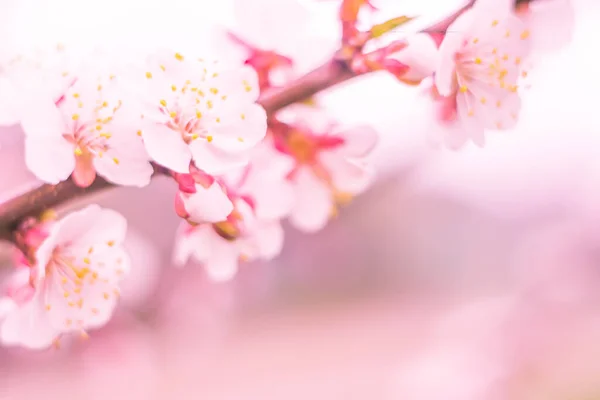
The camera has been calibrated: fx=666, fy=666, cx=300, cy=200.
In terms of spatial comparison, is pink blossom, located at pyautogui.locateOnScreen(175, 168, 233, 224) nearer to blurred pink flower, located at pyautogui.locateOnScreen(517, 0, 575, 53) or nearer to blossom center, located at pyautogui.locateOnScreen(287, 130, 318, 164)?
blossom center, located at pyautogui.locateOnScreen(287, 130, 318, 164)

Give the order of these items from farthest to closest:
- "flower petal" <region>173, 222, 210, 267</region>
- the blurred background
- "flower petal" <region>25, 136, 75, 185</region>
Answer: the blurred background → "flower petal" <region>173, 222, 210, 267</region> → "flower petal" <region>25, 136, 75, 185</region>

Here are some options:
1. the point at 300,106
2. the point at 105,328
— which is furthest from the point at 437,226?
the point at 300,106


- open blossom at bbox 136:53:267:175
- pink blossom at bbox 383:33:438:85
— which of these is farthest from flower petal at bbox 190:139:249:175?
pink blossom at bbox 383:33:438:85

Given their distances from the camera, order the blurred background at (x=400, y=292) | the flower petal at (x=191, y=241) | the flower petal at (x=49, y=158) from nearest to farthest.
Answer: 1. the flower petal at (x=49, y=158)
2. the flower petal at (x=191, y=241)
3. the blurred background at (x=400, y=292)

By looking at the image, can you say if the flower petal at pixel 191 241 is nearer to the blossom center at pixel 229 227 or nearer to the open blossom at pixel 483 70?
the blossom center at pixel 229 227

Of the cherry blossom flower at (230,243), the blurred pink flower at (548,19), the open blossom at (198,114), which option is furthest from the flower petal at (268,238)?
the blurred pink flower at (548,19)

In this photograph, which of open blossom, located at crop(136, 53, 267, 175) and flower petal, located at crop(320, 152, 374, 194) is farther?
flower petal, located at crop(320, 152, 374, 194)

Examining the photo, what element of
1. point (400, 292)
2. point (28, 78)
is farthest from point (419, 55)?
point (400, 292)
